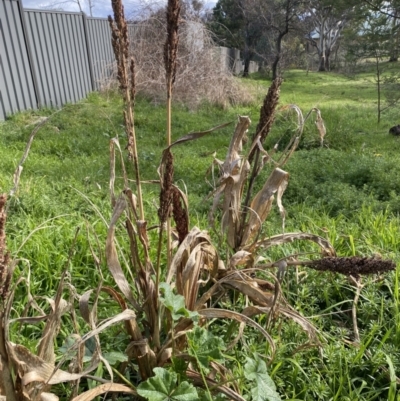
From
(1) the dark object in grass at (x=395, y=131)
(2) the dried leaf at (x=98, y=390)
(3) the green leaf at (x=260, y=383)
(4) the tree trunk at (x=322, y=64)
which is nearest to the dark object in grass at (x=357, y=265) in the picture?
(3) the green leaf at (x=260, y=383)

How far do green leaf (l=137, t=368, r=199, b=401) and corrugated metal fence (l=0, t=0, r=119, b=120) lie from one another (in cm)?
671

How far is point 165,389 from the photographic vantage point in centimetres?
107

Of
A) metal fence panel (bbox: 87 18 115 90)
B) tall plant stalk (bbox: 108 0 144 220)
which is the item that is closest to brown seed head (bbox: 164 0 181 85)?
tall plant stalk (bbox: 108 0 144 220)

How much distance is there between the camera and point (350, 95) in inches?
A: 566

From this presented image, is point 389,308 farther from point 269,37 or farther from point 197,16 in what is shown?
point 269,37

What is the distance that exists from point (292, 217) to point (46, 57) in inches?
273

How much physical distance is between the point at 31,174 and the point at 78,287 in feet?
8.56

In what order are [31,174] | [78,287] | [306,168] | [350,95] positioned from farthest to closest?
[350,95]
[306,168]
[31,174]
[78,287]

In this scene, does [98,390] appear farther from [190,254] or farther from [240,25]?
[240,25]

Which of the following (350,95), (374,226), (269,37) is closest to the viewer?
(374,226)

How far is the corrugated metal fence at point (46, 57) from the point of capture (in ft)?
22.7

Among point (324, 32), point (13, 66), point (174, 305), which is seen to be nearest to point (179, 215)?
point (174, 305)

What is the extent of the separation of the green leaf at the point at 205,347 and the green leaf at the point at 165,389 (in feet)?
0.25

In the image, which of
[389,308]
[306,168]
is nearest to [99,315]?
A: [389,308]
